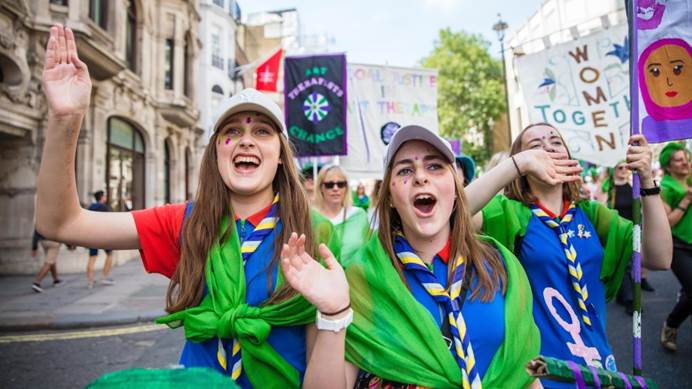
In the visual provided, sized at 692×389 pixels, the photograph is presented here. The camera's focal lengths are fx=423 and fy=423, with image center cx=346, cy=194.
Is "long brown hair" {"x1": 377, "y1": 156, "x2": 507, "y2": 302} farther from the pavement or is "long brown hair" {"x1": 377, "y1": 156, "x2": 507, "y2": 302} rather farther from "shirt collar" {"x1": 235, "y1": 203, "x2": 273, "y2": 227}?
the pavement

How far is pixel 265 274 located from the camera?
1.57 meters

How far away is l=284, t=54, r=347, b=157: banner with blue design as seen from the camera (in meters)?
5.50

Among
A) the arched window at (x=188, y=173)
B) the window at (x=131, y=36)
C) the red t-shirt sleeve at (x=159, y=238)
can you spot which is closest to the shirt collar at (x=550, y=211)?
the red t-shirt sleeve at (x=159, y=238)

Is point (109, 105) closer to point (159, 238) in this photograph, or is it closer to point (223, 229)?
point (159, 238)

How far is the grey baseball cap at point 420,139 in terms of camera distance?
1.65 metres

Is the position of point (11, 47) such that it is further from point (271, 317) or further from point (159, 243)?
point (271, 317)

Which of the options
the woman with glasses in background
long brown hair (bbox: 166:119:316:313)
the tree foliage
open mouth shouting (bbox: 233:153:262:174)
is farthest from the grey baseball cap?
the tree foliage

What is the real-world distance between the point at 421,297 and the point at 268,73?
7178 mm

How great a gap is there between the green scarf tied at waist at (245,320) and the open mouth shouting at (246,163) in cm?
38

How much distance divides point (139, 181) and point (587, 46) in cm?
1474

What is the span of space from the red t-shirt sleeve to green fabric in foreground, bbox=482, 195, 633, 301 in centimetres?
153

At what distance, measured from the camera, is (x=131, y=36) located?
14.4 m

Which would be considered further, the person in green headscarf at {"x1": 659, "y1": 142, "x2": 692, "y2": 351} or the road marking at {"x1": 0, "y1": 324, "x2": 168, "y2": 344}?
the road marking at {"x1": 0, "y1": 324, "x2": 168, "y2": 344}

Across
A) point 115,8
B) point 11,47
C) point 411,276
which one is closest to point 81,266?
point 11,47
